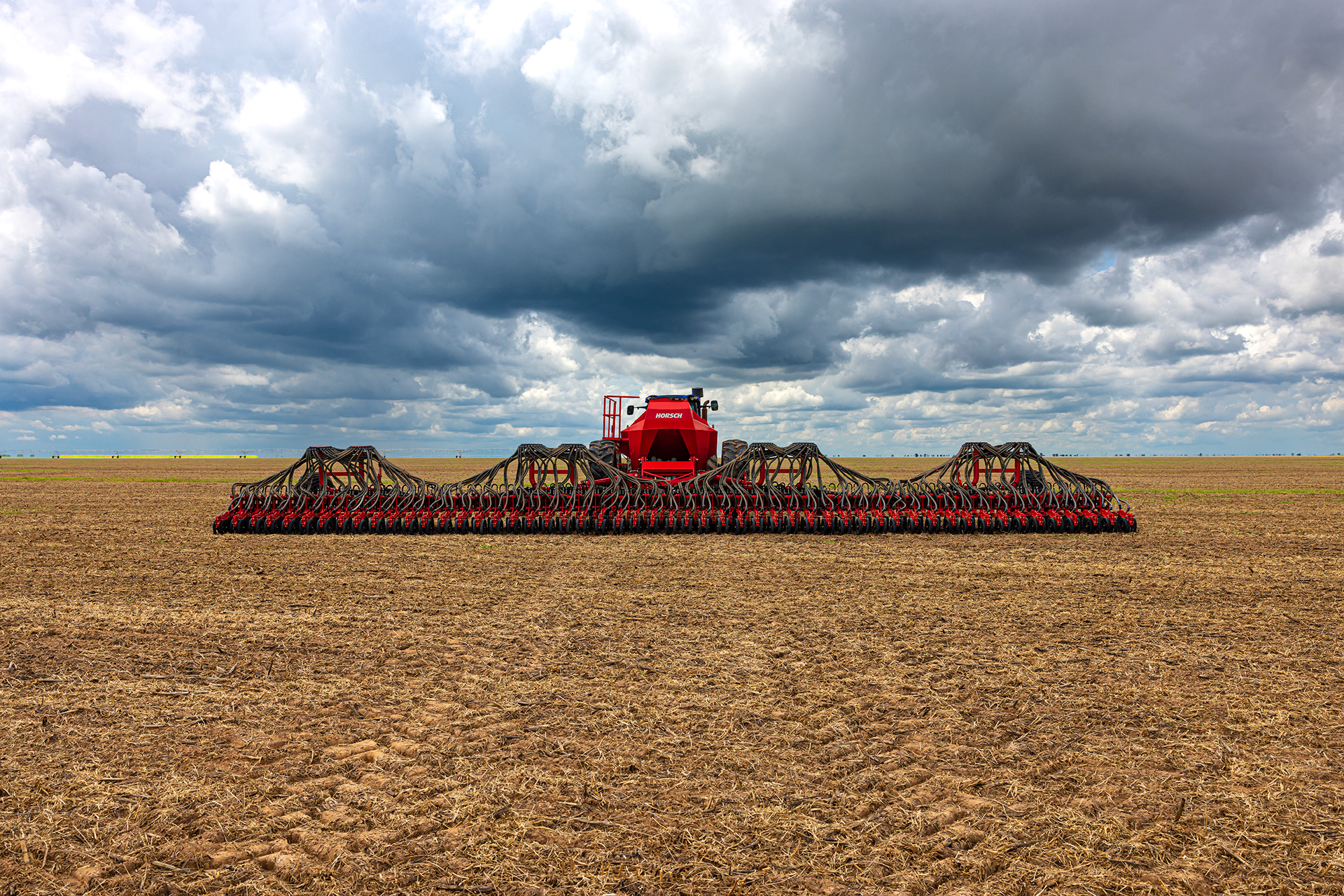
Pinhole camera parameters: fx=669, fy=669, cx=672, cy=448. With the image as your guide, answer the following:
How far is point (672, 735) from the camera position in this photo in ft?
12.7

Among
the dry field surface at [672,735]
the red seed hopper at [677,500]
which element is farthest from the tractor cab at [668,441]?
the dry field surface at [672,735]

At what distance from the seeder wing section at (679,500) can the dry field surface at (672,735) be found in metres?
4.39

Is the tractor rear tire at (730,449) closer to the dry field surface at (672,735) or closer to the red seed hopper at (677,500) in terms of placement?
the red seed hopper at (677,500)

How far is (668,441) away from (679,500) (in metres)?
2.23

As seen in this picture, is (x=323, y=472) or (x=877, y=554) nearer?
(x=877, y=554)

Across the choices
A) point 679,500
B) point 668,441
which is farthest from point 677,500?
point 668,441

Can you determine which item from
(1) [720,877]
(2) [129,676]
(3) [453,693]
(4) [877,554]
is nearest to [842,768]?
(1) [720,877]

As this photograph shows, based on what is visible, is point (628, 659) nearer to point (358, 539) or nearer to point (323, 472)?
point (358, 539)

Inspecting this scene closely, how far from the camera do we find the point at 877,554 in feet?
34.0

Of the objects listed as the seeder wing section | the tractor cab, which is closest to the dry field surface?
the seeder wing section

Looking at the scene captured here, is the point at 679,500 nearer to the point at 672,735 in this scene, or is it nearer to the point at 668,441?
the point at 668,441

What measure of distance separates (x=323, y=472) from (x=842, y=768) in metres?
13.7

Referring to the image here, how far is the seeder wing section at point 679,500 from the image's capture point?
12.9 meters

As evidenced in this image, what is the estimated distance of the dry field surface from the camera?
2697 millimetres
